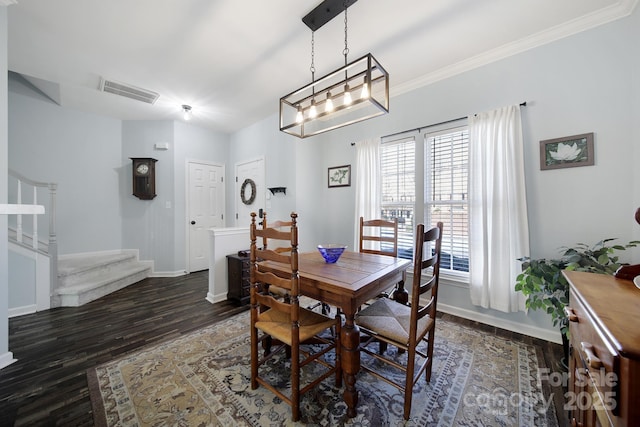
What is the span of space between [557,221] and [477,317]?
1.21 meters

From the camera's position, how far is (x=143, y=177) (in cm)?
420

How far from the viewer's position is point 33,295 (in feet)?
9.08

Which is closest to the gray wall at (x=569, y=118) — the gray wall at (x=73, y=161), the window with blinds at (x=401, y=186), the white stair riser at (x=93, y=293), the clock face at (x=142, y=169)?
the window with blinds at (x=401, y=186)

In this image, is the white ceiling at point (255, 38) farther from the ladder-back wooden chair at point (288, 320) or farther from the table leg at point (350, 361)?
the table leg at point (350, 361)

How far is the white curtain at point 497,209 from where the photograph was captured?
7.37 feet

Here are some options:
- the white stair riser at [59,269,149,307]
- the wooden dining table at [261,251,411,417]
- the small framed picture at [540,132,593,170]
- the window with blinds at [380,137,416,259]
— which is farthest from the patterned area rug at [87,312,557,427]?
the white stair riser at [59,269,149,307]

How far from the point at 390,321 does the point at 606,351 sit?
1.00 metres

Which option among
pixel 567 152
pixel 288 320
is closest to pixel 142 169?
pixel 288 320

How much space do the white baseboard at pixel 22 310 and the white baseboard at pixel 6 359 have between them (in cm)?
118

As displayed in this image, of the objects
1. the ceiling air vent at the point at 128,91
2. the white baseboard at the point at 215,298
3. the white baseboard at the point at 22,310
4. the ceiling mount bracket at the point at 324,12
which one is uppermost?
the ceiling air vent at the point at 128,91

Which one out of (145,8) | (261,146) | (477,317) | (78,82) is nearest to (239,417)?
(477,317)

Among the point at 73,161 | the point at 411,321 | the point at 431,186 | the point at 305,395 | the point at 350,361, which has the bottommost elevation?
the point at 305,395

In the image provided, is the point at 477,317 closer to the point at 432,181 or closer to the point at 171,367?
the point at 432,181

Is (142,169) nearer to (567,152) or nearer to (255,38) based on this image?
(255,38)
